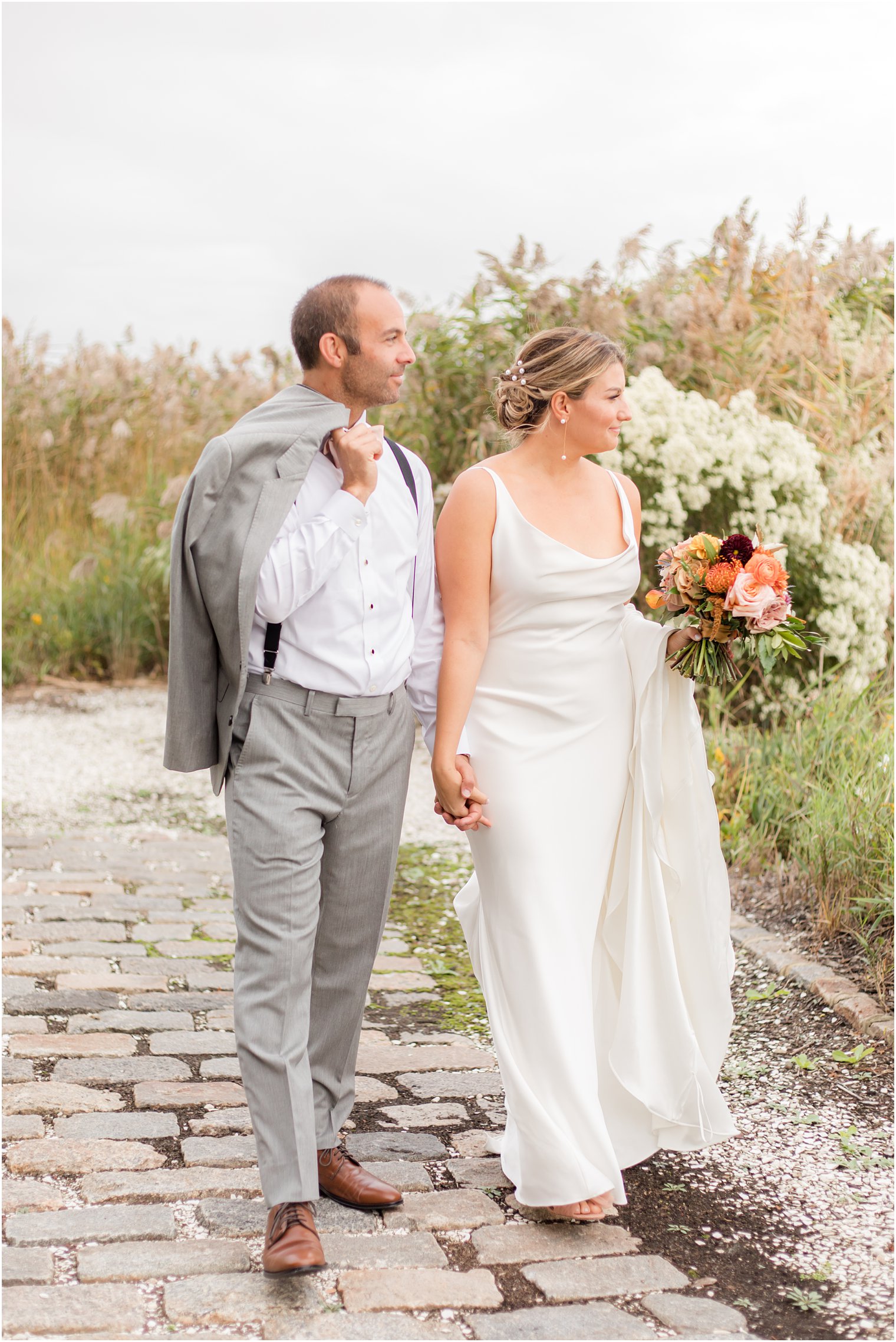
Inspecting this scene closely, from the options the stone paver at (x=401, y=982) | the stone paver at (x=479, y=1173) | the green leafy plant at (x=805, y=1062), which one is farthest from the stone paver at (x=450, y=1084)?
the green leafy plant at (x=805, y=1062)

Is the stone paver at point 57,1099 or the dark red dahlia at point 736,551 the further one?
the stone paver at point 57,1099

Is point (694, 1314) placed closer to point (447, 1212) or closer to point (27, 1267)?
point (447, 1212)

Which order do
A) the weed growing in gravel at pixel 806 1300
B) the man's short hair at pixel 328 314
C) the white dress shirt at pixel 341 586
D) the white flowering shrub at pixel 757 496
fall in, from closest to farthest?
the weed growing in gravel at pixel 806 1300, the white dress shirt at pixel 341 586, the man's short hair at pixel 328 314, the white flowering shrub at pixel 757 496

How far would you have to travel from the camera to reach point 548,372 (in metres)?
3.37

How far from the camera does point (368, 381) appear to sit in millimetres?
3045

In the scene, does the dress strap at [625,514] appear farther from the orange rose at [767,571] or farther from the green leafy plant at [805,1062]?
the green leafy plant at [805,1062]

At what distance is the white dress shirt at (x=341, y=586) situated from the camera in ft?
9.46

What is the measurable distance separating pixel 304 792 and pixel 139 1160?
3.58 ft

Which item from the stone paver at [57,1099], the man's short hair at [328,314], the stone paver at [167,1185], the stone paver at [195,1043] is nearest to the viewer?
the man's short hair at [328,314]

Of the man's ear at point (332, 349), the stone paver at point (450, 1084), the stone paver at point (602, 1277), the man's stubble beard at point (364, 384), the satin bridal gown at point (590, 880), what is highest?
the man's ear at point (332, 349)

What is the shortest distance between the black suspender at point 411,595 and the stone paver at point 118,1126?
1327 mm

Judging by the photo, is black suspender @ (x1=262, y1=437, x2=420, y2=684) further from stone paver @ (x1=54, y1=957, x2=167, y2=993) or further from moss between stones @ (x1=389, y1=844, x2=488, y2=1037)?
stone paver @ (x1=54, y1=957, x2=167, y2=993)

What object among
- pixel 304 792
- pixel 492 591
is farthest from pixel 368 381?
pixel 304 792

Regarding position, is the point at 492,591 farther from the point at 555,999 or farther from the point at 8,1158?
the point at 8,1158
